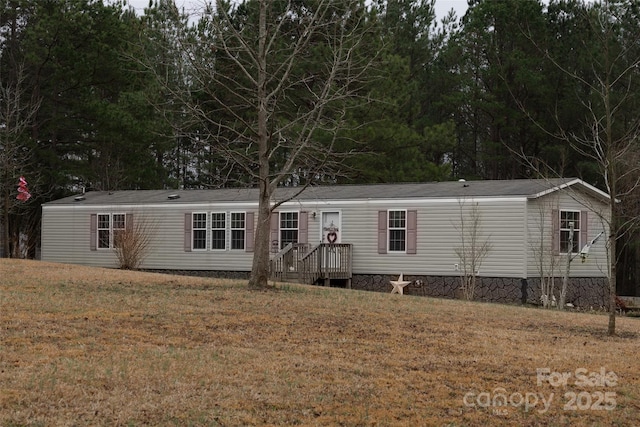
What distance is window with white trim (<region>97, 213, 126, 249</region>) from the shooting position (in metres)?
30.4

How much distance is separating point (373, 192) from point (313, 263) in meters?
2.86

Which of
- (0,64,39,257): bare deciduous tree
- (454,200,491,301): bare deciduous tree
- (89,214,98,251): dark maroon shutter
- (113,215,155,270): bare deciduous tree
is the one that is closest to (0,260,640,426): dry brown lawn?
(454,200,491,301): bare deciduous tree

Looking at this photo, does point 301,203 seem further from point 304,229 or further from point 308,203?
point 304,229

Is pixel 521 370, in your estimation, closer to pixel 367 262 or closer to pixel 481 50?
pixel 367 262

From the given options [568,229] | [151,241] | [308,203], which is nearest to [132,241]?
[151,241]

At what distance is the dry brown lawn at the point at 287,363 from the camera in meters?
8.17

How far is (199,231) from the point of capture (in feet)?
96.1

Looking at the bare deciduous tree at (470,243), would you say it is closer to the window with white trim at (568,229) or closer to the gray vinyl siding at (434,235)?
the gray vinyl siding at (434,235)

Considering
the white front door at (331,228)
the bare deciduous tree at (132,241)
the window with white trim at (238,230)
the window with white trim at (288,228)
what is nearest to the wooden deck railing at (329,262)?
the white front door at (331,228)

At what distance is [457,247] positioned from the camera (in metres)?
25.1

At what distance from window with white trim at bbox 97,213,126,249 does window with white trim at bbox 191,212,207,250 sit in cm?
258

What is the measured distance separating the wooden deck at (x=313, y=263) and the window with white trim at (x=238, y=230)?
263cm

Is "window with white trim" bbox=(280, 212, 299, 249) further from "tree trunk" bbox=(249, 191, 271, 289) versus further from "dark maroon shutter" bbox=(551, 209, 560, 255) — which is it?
"tree trunk" bbox=(249, 191, 271, 289)

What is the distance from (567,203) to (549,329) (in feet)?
37.9
